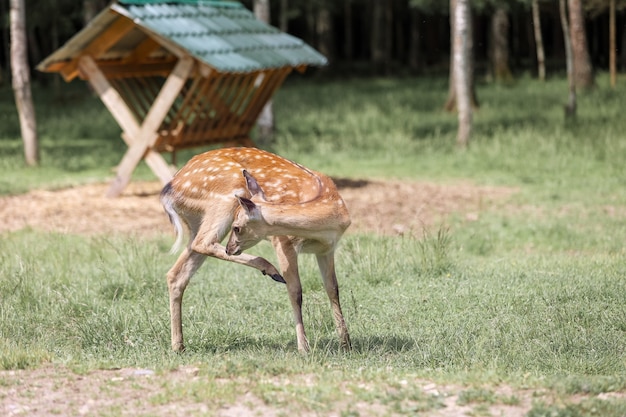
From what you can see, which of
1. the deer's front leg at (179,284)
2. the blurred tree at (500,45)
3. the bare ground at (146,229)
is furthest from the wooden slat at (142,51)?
the blurred tree at (500,45)

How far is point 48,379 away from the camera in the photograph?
18.2 feet

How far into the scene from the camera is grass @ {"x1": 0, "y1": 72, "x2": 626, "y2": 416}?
545 cm

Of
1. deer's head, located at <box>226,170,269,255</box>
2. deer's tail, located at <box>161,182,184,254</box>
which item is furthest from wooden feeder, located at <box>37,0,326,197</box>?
deer's head, located at <box>226,170,269,255</box>

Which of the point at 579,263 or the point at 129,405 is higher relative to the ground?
the point at 129,405

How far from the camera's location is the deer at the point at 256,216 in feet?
19.8

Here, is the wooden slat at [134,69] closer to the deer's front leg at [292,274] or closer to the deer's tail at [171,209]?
the deer's tail at [171,209]

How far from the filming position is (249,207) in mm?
5941

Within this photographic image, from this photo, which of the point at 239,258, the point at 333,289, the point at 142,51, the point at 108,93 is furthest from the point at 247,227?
the point at 142,51

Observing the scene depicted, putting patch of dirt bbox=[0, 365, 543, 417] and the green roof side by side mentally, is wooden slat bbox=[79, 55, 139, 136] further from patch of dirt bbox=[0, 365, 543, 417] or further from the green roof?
patch of dirt bbox=[0, 365, 543, 417]

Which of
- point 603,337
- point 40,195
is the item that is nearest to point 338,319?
point 603,337

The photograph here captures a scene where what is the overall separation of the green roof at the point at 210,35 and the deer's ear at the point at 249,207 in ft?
22.4

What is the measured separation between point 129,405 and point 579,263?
5086 mm

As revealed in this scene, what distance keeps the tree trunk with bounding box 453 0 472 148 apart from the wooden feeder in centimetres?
319

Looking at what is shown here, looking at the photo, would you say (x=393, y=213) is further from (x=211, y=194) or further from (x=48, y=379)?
(x=48, y=379)
